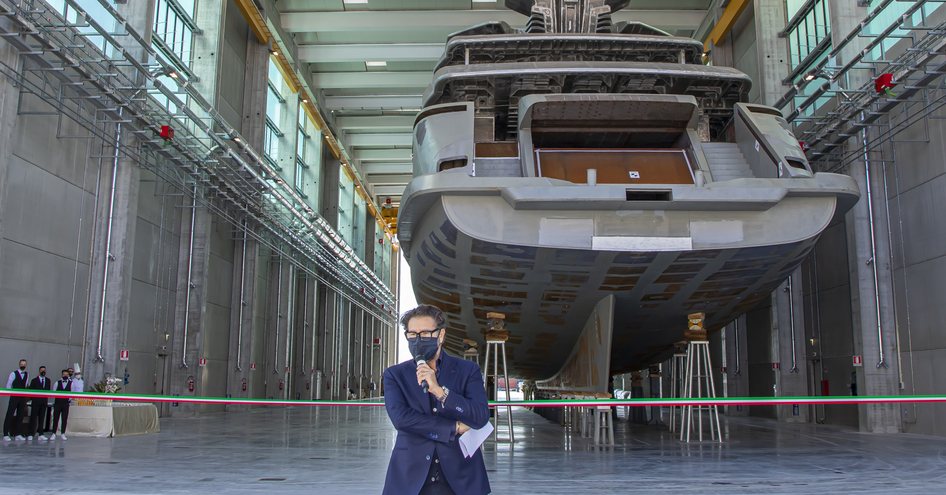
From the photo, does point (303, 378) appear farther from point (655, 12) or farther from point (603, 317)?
point (603, 317)

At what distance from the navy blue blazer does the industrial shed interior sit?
356 cm

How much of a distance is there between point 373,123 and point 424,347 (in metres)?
37.6

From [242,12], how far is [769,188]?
2142 cm

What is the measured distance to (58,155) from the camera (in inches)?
560

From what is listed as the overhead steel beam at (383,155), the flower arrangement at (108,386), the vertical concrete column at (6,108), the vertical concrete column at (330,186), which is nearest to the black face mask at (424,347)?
the vertical concrete column at (6,108)

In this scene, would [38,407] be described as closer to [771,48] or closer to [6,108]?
[6,108]

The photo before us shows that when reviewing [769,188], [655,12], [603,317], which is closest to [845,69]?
[769,188]

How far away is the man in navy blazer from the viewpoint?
2795 mm

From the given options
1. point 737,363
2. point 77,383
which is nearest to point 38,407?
point 77,383

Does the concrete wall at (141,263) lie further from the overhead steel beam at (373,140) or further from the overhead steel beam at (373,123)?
the overhead steel beam at (373,140)

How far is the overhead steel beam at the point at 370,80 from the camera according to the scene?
33.2m

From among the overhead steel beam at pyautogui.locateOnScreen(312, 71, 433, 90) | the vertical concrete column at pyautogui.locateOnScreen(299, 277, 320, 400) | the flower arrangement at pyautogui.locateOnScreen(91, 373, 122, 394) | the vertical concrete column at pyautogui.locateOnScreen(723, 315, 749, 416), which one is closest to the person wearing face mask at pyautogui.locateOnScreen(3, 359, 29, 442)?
the flower arrangement at pyautogui.locateOnScreen(91, 373, 122, 394)

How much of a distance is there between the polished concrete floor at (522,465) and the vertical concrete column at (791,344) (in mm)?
6215

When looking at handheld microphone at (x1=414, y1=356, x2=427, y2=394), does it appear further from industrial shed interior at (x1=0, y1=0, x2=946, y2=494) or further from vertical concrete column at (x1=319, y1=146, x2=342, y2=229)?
vertical concrete column at (x1=319, y1=146, x2=342, y2=229)
